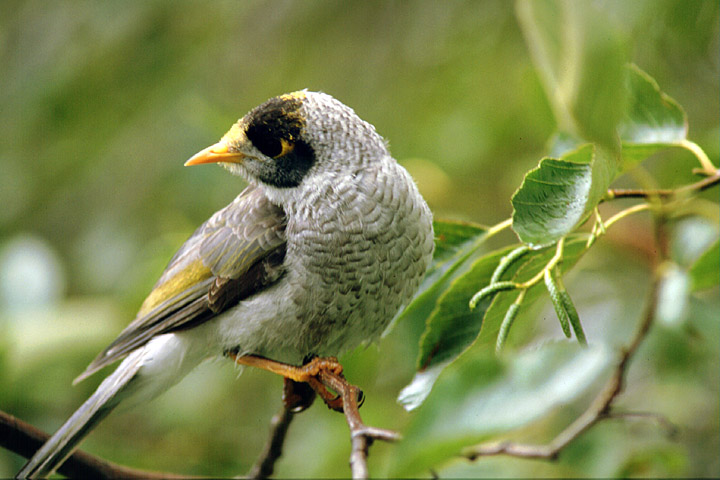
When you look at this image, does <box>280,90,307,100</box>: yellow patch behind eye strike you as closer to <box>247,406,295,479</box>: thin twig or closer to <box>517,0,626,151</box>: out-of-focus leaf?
<box>517,0,626,151</box>: out-of-focus leaf

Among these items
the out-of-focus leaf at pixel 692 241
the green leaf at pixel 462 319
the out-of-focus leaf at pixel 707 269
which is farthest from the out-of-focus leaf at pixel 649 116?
the out-of-focus leaf at pixel 692 241

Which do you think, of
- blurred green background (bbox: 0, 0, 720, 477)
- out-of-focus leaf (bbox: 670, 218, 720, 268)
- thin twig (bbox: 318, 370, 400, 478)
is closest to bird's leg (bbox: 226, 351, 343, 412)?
thin twig (bbox: 318, 370, 400, 478)

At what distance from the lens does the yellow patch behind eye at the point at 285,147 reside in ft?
6.72

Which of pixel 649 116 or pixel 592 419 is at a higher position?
pixel 649 116

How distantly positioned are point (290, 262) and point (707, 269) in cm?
112

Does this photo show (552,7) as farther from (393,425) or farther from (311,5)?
(311,5)

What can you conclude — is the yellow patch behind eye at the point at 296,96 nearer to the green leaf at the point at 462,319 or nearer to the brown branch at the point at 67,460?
the green leaf at the point at 462,319

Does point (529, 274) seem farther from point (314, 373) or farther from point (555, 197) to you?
point (314, 373)

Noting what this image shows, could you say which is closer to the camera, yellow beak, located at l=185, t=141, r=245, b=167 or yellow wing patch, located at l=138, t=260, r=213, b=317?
yellow beak, located at l=185, t=141, r=245, b=167

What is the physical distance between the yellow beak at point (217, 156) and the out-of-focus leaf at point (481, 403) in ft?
3.15

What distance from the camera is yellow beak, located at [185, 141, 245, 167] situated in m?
1.94

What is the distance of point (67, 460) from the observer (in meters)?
2.00

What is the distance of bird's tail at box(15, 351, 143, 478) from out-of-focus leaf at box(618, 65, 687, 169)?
1558mm

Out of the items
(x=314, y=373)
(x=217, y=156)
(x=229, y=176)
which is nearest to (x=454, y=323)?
(x=314, y=373)
